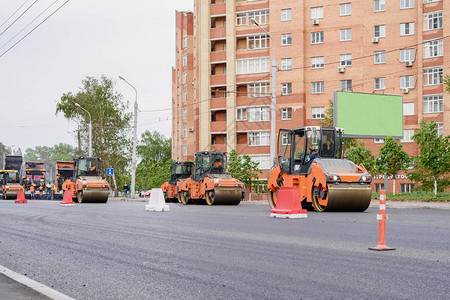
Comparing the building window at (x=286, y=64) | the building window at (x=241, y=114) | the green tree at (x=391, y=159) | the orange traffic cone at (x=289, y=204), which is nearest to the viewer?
the orange traffic cone at (x=289, y=204)

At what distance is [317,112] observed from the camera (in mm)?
63625

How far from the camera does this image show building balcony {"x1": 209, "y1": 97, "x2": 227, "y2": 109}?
6756 cm

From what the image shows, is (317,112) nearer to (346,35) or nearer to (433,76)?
(346,35)

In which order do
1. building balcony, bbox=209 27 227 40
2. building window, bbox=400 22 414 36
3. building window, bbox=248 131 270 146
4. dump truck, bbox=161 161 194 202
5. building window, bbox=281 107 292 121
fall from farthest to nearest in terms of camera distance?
building balcony, bbox=209 27 227 40 → building window, bbox=248 131 270 146 → building window, bbox=281 107 292 121 → building window, bbox=400 22 414 36 → dump truck, bbox=161 161 194 202

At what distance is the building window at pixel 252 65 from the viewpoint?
216 ft

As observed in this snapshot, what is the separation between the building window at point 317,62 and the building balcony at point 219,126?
36.7 ft

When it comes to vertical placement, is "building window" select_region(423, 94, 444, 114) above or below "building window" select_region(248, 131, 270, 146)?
above

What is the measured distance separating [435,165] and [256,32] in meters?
29.9

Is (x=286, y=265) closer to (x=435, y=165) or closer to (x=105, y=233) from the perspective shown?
(x=105, y=233)

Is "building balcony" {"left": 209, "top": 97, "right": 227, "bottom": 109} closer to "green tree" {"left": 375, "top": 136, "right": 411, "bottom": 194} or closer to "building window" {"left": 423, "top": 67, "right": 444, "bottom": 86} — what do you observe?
"building window" {"left": 423, "top": 67, "right": 444, "bottom": 86}

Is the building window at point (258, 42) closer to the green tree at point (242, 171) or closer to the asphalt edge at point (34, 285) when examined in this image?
the green tree at point (242, 171)

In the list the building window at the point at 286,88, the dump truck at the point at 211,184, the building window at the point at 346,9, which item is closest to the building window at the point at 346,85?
the building window at the point at 286,88

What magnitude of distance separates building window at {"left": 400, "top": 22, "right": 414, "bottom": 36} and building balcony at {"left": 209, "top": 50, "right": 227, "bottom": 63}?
18489 mm

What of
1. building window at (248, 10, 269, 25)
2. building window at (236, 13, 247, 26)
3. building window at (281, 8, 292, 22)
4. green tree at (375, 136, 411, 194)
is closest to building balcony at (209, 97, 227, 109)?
building window at (236, 13, 247, 26)
